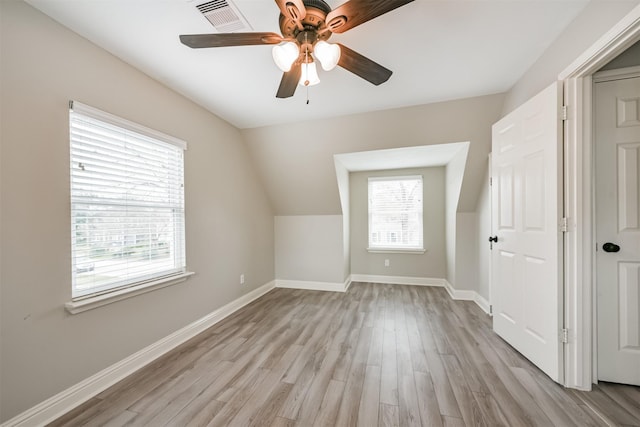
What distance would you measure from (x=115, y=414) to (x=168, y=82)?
2.63m

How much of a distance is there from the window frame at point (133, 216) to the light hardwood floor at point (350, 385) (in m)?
0.68

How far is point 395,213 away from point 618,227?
9.24 feet

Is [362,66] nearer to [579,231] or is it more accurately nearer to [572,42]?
[572,42]

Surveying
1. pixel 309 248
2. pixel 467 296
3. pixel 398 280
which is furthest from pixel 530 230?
pixel 309 248

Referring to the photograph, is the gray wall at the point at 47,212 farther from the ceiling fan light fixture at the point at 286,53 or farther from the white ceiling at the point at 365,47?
the ceiling fan light fixture at the point at 286,53

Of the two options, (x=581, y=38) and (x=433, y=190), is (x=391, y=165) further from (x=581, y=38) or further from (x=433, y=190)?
(x=581, y=38)

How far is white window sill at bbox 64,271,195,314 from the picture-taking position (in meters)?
1.57

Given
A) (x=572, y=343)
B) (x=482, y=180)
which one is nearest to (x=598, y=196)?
(x=572, y=343)

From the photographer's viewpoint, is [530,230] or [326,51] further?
[530,230]

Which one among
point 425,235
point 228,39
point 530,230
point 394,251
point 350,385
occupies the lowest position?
point 350,385

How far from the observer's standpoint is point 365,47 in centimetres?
178

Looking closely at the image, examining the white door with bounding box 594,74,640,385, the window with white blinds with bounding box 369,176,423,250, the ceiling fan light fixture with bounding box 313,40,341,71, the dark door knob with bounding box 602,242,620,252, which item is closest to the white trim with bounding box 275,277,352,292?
the window with white blinds with bounding box 369,176,423,250

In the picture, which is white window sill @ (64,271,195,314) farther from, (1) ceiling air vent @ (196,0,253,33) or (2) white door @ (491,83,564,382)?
(2) white door @ (491,83,564,382)

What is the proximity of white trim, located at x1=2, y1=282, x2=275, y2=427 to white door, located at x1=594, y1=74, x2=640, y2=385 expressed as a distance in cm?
350
